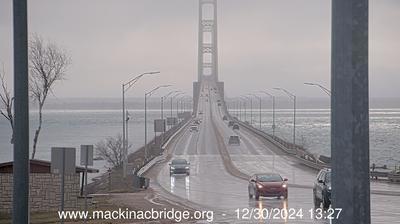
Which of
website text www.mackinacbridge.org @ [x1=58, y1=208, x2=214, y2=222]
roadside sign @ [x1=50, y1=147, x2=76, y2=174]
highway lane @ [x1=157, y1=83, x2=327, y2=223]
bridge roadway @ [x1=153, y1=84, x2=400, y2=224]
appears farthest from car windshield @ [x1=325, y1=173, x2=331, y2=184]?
roadside sign @ [x1=50, y1=147, x2=76, y2=174]

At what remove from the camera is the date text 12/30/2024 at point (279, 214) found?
25.0m

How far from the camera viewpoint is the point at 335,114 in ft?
15.6

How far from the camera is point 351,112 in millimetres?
4621

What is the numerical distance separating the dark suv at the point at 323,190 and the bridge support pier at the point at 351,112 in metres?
21.4

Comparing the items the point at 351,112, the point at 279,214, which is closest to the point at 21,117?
the point at 351,112

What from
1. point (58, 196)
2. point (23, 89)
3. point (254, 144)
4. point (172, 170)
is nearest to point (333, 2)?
point (23, 89)

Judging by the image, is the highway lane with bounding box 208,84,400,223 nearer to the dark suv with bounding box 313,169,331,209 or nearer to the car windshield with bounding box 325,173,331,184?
the dark suv with bounding box 313,169,331,209

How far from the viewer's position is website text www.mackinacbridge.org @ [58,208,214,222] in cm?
2416

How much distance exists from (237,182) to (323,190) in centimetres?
2533

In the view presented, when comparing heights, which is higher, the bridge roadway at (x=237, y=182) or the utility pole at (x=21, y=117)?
the utility pole at (x=21, y=117)

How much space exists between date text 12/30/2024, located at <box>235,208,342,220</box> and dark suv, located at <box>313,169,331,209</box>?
13.9 inches

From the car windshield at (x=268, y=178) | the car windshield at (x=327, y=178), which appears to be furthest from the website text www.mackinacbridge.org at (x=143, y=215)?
the car windshield at (x=268, y=178)

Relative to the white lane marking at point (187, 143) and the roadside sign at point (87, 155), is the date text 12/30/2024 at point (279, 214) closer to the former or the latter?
the roadside sign at point (87, 155)

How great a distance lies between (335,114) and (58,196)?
1134 inches
